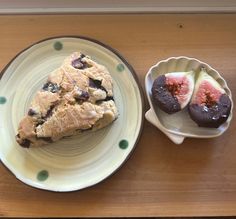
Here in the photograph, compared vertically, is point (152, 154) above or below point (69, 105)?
below

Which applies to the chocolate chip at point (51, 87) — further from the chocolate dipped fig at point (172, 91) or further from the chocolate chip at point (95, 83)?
the chocolate dipped fig at point (172, 91)

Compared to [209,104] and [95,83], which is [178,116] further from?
[95,83]

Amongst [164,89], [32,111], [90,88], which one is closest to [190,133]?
[164,89]

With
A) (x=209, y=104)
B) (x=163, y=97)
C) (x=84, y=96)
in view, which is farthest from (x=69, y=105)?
(x=209, y=104)

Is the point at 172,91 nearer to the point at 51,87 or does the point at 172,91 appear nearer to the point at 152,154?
the point at 152,154

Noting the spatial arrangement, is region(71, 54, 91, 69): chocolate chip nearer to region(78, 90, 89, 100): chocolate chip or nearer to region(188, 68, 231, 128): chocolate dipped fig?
region(78, 90, 89, 100): chocolate chip

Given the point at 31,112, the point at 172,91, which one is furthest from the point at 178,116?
the point at 31,112

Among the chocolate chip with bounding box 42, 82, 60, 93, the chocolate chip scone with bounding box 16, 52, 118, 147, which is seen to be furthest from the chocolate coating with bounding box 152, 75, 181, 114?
the chocolate chip with bounding box 42, 82, 60, 93

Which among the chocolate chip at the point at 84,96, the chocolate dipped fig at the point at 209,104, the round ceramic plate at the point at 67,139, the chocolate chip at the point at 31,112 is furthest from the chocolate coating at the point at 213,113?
the chocolate chip at the point at 31,112

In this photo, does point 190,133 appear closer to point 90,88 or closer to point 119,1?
point 90,88
